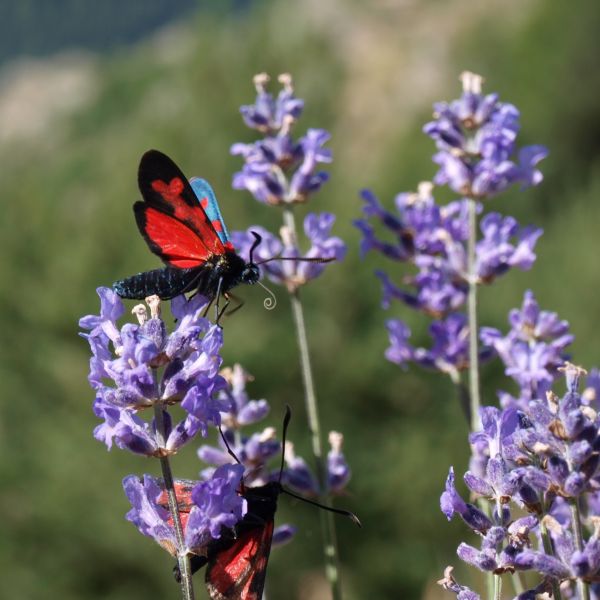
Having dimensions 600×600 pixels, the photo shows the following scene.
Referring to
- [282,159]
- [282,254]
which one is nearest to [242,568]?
[282,254]

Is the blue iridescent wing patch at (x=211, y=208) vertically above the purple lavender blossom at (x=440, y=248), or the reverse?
the purple lavender blossom at (x=440, y=248)

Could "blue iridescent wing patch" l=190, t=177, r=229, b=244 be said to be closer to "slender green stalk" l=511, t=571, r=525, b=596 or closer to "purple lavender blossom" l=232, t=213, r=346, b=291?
"purple lavender blossom" l=232, t=213, r=346, b=291

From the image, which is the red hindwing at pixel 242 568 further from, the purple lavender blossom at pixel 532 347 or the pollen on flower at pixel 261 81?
the pollen on flower at pixel 261 81

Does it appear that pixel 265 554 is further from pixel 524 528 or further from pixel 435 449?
pixel 435 449

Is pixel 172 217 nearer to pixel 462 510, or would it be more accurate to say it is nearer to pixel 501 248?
pixel 462 510

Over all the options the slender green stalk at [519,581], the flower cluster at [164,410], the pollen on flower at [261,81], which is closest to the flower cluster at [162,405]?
the flower cluster at [164,410]

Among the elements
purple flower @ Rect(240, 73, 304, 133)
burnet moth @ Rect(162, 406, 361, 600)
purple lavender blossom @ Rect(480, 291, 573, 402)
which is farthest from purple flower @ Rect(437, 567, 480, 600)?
purple flower @ Rect(240, 73, 304, 133)

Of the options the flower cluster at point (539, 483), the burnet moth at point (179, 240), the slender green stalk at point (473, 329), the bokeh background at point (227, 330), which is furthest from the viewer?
the bokeh background at point (227, 330)
